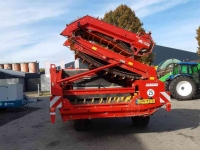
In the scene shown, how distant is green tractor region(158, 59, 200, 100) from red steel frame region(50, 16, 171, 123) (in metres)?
9.80

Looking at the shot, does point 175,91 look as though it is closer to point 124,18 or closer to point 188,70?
point 188,70

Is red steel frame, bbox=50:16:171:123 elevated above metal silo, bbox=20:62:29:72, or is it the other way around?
metal silo, bbox=20:62:29:72

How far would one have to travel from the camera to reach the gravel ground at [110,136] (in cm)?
671

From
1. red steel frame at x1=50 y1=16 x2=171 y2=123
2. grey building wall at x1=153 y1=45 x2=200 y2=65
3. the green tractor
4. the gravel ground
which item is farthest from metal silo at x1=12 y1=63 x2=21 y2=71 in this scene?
red steel frame at x1=50 y1=16 x2=171 y2=123

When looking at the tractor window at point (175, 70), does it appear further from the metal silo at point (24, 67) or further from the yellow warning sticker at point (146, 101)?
the metal silo at point (24, 67)

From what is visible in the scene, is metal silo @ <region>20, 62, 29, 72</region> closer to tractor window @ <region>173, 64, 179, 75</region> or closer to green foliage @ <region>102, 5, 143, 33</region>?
green foliage @ <region>102, 5, 143, 33</region>

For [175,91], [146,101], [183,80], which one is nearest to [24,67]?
[175,91]

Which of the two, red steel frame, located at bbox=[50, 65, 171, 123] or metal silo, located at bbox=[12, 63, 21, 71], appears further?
metal silo, located at bbox=[12, 63, 21, 71]

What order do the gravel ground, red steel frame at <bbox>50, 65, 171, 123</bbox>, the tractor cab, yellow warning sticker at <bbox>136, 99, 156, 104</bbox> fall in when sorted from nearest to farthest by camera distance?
the gravel ground < red steel frame at <bbox>50, 65, 171, 123</bbox> < yellow warning sticker at <bbox>136, 99, 156, 104</bbox> < the tractor cab

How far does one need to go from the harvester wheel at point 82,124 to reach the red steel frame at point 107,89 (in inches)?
38.8

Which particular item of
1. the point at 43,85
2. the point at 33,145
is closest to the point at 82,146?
the point at 33,145

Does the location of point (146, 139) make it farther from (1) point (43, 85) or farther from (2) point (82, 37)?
(1) point (43, 85)

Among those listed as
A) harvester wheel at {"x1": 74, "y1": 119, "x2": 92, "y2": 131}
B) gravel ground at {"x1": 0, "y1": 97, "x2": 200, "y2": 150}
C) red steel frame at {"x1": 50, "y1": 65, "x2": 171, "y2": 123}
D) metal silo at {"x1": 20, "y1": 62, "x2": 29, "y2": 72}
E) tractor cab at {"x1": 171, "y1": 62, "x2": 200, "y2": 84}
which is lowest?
gravel ground at {"x1": 0, "y1": 97, "x2": 200, "y2": 150}

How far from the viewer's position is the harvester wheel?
8084 millimetres
